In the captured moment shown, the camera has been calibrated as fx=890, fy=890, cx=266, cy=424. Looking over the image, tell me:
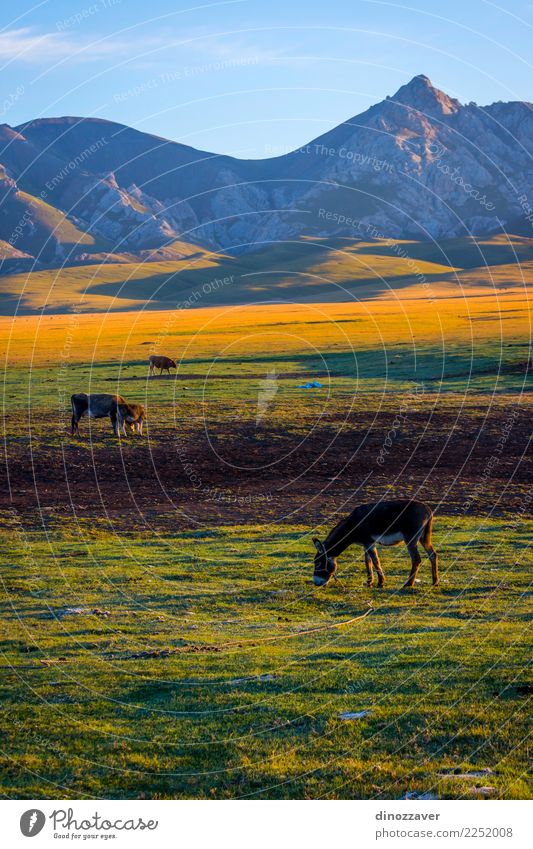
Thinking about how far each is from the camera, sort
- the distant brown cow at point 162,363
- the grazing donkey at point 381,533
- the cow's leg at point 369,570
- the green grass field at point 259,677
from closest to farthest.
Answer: the green grass field at point 259,677 < the grazing donkey at point 381,533 < the cow's leg at point 369,570 < the distant brown cow at point 162,363

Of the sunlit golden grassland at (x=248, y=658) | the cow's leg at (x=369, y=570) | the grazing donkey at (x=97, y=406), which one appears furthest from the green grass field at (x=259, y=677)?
the grazing donkey at (x=97, y=406)

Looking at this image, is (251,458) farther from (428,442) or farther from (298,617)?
(298,617)

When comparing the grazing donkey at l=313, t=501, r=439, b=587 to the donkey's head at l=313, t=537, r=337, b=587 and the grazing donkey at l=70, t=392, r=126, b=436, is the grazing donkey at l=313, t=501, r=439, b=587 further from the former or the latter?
the grazing donkey at l=70, t=392, r=126, b=436

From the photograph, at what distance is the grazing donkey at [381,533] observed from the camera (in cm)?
1950

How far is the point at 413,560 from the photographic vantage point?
778 inches

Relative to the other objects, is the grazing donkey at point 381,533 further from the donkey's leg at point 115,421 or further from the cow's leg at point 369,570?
the donkey's leg at point 115,421

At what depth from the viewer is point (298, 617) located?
59.8 feet

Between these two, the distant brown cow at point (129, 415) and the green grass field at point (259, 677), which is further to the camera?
the distant brown cow at point (129, 415)

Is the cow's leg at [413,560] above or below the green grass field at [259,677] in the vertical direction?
above

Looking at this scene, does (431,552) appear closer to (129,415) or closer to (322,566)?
(322,566)

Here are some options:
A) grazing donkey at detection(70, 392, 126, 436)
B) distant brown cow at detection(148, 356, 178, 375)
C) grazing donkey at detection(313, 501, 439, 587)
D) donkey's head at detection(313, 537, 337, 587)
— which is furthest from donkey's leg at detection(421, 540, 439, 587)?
distant brown cow at detection(148, 356, 178, 375)

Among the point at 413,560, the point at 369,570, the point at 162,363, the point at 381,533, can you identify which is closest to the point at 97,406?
the point at 369,570

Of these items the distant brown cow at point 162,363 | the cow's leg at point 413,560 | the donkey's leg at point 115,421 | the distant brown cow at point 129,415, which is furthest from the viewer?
the distant brown cow at point 162,363

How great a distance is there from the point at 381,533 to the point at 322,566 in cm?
154
